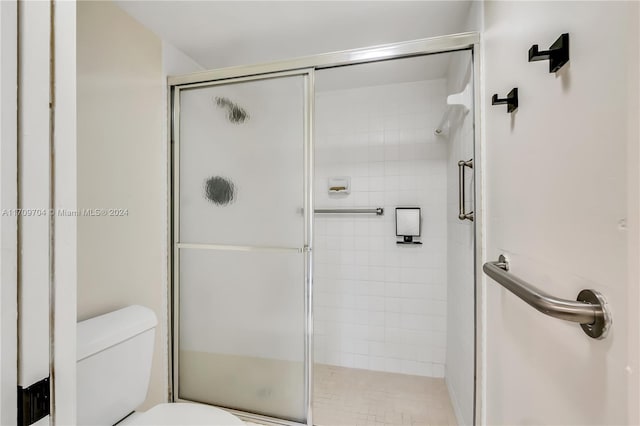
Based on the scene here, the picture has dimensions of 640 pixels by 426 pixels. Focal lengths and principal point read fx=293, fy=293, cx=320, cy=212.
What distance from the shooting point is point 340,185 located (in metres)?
2.38

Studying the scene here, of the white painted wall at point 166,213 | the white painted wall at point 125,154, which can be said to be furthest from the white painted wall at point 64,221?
the white painted wall at point 166,213

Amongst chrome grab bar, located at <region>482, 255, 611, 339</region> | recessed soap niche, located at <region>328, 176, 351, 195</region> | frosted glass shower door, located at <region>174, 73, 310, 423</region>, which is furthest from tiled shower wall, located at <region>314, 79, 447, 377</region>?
chrome grab bar, located at <region>482, 255, 611, 339</region>

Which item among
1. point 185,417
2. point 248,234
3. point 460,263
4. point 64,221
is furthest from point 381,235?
point 64,221

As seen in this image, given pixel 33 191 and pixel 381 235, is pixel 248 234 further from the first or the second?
pixel 33 191

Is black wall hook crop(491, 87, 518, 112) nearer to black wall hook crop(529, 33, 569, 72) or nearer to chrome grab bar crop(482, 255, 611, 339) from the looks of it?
black wall hook crop(529, 33, 569, 72)

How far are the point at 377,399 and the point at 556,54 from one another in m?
2.05

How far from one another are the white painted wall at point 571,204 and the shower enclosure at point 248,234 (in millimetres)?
612

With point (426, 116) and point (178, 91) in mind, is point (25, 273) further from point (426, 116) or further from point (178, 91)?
point (426, 116)

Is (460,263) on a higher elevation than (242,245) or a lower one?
lower

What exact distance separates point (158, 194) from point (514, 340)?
1827mm

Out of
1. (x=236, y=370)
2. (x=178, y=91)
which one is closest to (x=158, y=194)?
(x=178, y=91)

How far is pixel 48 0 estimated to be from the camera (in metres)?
0.44

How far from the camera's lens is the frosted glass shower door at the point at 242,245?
1.61 m

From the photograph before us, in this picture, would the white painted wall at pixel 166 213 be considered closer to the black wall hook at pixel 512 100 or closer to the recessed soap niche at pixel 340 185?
the recessed soap niche at pixel 340 185
